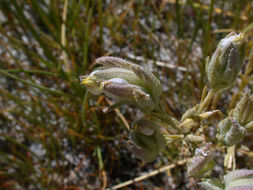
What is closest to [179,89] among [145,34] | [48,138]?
[145,34]

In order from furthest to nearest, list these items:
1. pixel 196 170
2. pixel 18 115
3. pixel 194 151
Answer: pixel 18 115 → pixel 194 151 → pixel 196 170

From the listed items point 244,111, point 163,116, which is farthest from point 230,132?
point 163,116

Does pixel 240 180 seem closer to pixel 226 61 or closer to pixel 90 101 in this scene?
pixel 226 61

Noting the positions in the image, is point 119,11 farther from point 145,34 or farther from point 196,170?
point 196,170

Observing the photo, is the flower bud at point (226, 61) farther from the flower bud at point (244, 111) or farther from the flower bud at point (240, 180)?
the flower bud at point (240, 180)

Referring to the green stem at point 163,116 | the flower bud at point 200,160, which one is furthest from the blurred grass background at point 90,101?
the flower bud at point 200,160
